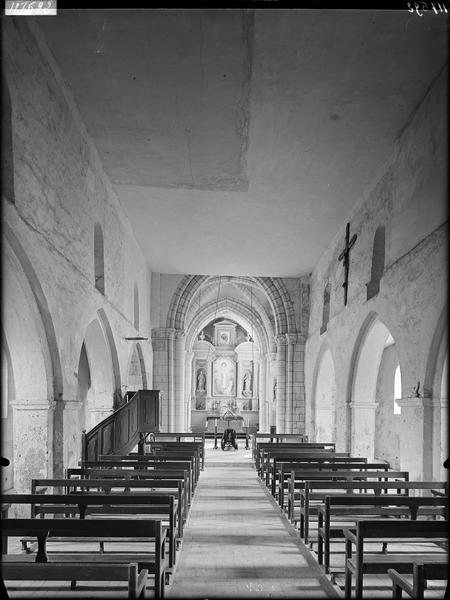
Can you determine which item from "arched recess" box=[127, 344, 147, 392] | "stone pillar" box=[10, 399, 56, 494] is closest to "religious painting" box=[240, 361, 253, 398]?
"arched recess" box=[127, 344, 147, 392]

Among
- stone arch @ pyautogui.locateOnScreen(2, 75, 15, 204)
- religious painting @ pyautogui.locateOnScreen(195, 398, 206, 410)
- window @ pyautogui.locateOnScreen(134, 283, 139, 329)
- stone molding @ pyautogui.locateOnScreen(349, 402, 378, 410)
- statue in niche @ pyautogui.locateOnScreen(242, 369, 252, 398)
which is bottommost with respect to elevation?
religious painting @ pyautogui.locateOnScreen(195, 398, 206, 410)

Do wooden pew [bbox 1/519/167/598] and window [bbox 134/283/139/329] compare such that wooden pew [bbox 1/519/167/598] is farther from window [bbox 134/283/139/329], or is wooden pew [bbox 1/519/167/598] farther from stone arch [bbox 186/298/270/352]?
stone arch [bbox 186/298/270/352]

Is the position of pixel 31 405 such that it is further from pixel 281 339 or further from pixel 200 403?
pixel 200 403

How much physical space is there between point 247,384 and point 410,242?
30542mm

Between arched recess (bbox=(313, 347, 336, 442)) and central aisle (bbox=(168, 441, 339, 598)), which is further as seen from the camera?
arched recess (bbox=(313, 347, 336, 442))

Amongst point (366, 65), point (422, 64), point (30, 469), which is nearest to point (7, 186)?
point (30, 469)

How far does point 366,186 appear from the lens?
12.7 meters

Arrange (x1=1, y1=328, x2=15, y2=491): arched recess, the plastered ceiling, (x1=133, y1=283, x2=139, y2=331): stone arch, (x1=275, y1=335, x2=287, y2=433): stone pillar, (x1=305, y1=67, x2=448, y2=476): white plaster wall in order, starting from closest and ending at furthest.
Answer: the plastered ceiling
(x1=305, y1=67, x2=448, y2=476): white plaster wall
(x1=1, y1=328, x2=15, y2=491): arched recess
(x1=133, y1=283, x2=139, y2=331): stone arch
(x1=275, y1=335, x2=287, y2=433): stone pillar

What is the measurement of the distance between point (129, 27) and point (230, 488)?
29.7ft

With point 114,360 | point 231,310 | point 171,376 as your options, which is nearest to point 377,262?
point 114,360

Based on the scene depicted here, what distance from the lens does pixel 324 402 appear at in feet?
65.5

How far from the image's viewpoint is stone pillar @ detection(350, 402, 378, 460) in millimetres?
13867

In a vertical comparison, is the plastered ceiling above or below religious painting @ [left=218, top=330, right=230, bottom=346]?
above

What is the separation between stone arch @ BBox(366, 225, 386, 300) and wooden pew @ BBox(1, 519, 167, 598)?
322 inches
